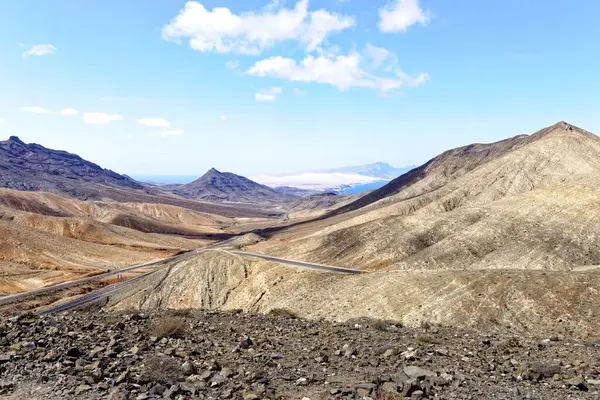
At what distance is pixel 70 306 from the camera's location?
177ft

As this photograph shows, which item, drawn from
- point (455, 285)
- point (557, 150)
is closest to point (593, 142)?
point (557, 150)

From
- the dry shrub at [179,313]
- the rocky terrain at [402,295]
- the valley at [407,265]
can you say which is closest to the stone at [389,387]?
the valley at [407,265]

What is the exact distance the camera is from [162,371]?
11.1 meters

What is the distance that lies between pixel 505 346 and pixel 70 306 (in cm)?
5371

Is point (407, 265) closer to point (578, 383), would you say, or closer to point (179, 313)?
point (179, 313)

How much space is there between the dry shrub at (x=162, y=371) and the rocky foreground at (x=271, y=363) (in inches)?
1.1

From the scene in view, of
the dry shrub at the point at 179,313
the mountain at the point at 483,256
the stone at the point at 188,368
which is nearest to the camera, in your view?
the stone at the point at 188,368

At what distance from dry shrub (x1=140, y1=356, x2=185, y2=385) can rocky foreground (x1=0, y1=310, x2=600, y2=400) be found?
0.03 meters

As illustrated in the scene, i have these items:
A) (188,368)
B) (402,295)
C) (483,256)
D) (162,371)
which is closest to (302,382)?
(188,368)

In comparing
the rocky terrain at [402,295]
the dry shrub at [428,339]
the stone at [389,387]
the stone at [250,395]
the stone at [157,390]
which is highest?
the stone at [157,390]

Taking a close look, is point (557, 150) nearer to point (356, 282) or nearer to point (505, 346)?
point (356, 282)

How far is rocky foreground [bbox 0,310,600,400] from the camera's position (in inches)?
411

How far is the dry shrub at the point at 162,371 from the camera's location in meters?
10.6

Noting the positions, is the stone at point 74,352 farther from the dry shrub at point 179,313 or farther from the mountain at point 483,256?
the mountain at point 483,256
